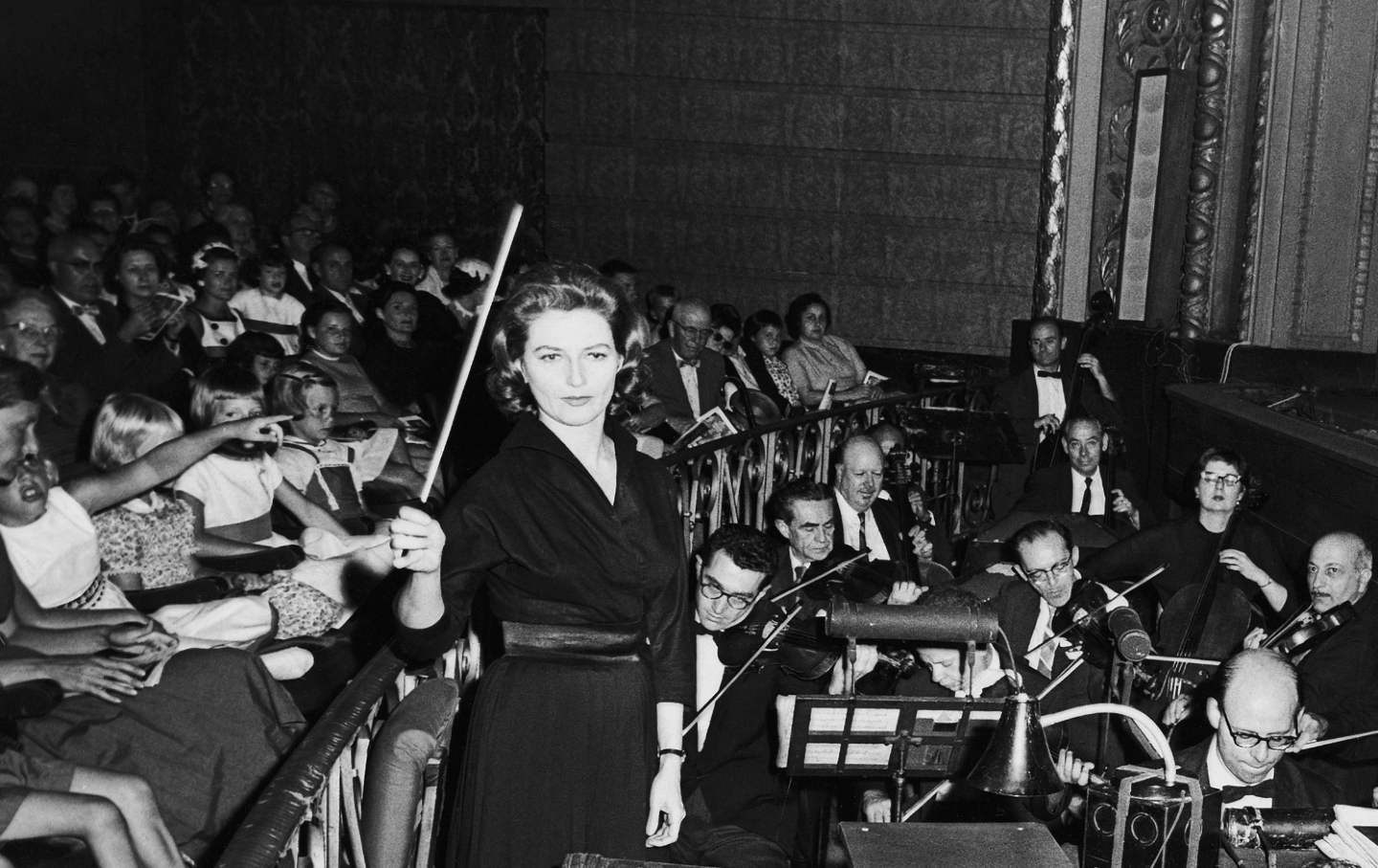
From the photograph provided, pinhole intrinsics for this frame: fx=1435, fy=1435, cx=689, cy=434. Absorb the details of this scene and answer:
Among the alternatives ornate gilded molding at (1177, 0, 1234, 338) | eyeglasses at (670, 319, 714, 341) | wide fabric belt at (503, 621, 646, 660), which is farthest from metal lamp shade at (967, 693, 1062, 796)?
ornate gilded molding at (1177, 0, 1234, 338)

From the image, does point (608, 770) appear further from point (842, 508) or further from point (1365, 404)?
point (1365, 404)

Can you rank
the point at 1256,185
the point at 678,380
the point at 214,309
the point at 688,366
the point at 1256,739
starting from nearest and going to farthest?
the point at 1256,739, the point at 214,309, the point at 678,380, the point at 688,366, the point at 1256,185

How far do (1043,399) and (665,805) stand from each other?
688cm

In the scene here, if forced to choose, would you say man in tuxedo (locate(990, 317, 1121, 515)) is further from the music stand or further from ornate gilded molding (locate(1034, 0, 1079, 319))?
the music stand

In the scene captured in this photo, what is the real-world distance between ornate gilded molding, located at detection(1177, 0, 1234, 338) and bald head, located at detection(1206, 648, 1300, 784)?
21.9 ft

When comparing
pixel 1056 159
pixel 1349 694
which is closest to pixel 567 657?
pixel 1349 694

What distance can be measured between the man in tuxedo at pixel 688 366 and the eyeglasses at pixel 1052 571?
2800mm

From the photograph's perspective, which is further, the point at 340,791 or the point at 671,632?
the point at 671,632

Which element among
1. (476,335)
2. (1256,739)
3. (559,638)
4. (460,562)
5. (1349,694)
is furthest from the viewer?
(1349,694)

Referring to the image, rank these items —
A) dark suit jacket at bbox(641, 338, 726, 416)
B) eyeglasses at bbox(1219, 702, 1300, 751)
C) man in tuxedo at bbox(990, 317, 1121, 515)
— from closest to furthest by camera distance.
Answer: eyeglasses at bbox(1219, 702, 1300, 751)
dark suit jacket at bbox(641, 338, 726, 416)
man in tuxedo at bbox(990, 317, 1121, 515)

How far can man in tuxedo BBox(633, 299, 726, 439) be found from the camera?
802 cm

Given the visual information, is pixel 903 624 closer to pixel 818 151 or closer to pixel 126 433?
pixel 126 433

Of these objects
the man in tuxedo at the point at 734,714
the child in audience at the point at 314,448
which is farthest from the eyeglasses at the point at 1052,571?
the child in audience at the point at 314,448

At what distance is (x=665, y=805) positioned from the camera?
110 inches
